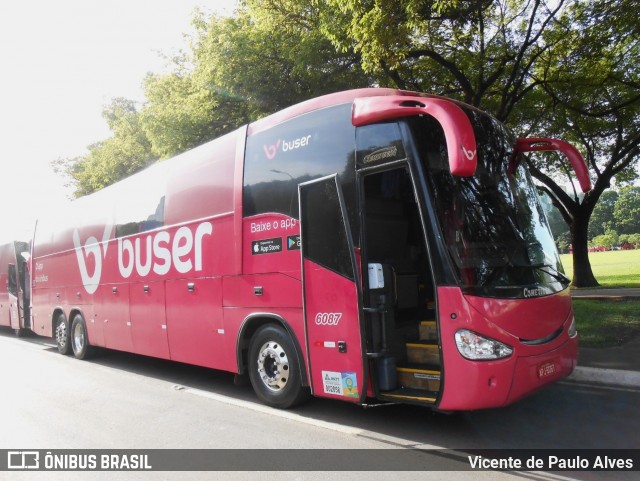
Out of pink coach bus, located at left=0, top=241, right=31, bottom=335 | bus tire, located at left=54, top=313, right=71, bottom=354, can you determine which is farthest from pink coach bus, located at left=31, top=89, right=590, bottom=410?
pink coach bus, located at left=0, top=241, right=31, bottom=335

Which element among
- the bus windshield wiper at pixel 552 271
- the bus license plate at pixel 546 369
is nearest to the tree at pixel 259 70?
the bus windshield wiper at pixel 552 271

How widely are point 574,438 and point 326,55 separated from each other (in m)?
8.92

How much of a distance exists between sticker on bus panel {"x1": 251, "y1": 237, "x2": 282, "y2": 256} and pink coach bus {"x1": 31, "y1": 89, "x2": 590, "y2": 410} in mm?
22

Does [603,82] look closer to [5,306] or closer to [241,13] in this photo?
[241,13]

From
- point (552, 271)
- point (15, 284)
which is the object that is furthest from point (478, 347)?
point (15, 284)

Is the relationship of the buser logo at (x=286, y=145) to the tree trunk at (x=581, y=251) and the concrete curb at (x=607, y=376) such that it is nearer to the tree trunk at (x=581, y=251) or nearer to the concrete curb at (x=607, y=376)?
the concrete curb at (x=607, y=376)

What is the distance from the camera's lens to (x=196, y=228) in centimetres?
701

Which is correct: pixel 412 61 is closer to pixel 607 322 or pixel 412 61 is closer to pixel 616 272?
pixel 607 322

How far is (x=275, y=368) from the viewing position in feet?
19.4

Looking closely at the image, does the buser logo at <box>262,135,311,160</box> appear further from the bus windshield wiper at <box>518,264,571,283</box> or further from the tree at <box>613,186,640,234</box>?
the tree at <box>613,186,640,234</box>

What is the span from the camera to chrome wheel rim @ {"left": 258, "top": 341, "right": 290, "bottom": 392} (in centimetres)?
573

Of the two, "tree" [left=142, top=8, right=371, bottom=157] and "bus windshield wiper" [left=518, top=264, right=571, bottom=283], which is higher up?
"tree" [left=142, top=8, right=371, bottom=157]

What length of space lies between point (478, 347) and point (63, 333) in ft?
35.2

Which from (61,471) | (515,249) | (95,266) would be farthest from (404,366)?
(95,266)
